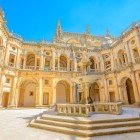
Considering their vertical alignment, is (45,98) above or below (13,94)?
below

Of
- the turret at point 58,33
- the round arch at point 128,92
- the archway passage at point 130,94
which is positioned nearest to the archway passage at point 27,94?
the turret at point 58,33

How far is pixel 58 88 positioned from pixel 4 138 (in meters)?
23.0

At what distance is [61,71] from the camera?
25.9 meters

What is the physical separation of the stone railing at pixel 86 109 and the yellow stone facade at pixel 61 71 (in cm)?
845

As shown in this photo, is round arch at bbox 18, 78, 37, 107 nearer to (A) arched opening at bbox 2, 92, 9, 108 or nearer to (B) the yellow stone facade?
(B) the yellow stone facade

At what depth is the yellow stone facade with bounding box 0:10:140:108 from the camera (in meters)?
21.5

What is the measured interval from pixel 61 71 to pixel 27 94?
30.3 ft

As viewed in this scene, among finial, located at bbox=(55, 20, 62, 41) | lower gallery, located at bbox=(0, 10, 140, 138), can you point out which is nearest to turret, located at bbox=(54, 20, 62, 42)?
finial, located at bbox=(55, 20, 62, 41)

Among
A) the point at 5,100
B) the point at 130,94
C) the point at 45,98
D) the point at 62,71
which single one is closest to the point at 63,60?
the point at 62,71

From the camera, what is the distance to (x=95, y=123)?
730cm

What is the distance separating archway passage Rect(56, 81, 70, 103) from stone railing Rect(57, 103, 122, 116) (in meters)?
16.7

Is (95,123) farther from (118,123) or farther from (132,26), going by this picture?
(132,26)

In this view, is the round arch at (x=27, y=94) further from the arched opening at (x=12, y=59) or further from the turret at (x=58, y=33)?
the turret at (x=58, y=33)

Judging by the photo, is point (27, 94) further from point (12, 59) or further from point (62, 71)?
point (62, 71)
